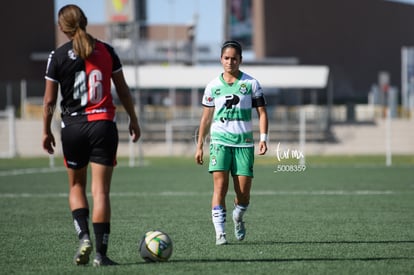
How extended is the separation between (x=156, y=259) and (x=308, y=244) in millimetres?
1994

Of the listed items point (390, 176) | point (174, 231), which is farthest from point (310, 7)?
point (174, 231)

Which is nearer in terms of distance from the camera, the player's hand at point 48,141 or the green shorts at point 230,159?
the player's hand at point 48,141

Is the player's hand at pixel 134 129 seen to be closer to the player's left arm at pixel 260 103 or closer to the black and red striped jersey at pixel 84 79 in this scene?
the black and red striped jersey at pixel 84 79

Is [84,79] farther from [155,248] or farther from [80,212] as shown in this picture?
[155,248]

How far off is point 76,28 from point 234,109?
7.92 ft

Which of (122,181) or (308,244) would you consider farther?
(122,181)

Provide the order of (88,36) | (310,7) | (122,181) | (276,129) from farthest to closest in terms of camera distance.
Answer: (310,7)
(276,129)
(122,181)
(88,36)

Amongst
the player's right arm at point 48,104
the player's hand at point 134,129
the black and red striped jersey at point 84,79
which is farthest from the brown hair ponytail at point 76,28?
the player's hand at point 134,129

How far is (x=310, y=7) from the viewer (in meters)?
71.0

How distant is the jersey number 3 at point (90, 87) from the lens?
7695mm

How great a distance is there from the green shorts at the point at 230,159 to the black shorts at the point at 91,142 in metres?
1.91

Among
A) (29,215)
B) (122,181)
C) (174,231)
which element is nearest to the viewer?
(174,231)

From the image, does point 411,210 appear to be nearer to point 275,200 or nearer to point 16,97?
point 275,200

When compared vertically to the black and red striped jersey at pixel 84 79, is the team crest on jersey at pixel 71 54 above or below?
above
